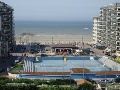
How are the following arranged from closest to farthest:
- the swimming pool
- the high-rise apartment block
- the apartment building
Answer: the swimming pool < the apartment building < the high-rise apartment block

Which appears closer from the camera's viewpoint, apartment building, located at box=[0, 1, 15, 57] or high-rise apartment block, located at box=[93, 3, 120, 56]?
apartment building, located at box=[0, 1, 15, 57]

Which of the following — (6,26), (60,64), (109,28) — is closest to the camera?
(60,64)

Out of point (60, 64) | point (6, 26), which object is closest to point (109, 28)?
point (6, 26)

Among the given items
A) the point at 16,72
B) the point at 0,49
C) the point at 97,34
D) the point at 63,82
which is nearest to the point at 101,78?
the point at 63,82

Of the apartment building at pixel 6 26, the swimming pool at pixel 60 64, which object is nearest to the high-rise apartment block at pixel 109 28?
the swimming pool at pixel 60 64

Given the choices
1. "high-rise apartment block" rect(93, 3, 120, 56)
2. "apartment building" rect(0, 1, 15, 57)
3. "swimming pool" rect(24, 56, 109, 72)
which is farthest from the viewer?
"high-rise apartment block" rect(93, 3, 120, 56)

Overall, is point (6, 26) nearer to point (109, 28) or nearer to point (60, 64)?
point (60, 64)

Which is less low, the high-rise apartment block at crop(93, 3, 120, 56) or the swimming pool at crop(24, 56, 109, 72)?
the high-rise apartment block at crop(93, 3, 120, 56)

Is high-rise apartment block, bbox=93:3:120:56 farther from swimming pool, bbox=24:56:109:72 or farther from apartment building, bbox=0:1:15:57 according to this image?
apartment building, bbox=0:1:15:57

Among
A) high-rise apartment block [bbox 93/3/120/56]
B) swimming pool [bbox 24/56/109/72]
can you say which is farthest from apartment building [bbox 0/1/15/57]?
high-rise apartment block [bbox 93/3/120/56]
